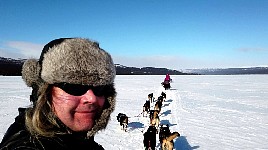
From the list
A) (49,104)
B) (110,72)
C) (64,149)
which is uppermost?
(110,72)

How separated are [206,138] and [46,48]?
713cm

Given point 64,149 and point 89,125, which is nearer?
point 64,149

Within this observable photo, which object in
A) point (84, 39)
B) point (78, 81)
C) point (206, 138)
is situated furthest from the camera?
point (206, 138)

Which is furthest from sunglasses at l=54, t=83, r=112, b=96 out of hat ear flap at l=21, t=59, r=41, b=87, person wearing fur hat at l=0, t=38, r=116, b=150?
hat ear flap at l=21, t=59, r=41, b=87

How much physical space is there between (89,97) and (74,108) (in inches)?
2.7

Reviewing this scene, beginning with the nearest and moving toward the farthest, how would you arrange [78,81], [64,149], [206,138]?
1. [64,149]
2. [78,81]
3. [206,138]

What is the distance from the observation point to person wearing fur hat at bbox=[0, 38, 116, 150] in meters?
1.02

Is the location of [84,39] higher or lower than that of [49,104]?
higher

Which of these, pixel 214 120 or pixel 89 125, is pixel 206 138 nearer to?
pixel 214 120

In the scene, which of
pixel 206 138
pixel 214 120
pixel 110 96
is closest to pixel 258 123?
pixel 214 120

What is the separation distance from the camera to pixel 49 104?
1.07 m

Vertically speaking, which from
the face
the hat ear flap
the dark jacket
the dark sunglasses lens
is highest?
the hat ear flap

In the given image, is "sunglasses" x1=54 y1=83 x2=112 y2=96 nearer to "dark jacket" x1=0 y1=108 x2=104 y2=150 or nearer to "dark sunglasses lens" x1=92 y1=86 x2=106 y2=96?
"dark sunglasses lens" x1=92 y1=86 x2=106 y2=96

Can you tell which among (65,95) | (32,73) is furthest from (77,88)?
(32,73)
